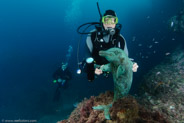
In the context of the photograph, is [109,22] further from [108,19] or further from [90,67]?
[90,67]

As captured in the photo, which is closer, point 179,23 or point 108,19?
point 108,19

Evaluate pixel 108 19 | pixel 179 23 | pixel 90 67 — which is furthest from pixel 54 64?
pixel 90 67

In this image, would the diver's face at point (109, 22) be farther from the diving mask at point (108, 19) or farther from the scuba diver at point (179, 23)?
Result: the scuba diver at point (179, 23)

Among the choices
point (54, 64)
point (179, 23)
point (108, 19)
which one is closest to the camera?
point (108, 19)

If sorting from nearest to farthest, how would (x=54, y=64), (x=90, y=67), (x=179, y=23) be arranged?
(x=90, y=67), (x=179, y=23), (x=54, y=64)

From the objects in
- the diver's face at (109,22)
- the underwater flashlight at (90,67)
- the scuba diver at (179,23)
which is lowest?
the underwater flashlight at (90,67)

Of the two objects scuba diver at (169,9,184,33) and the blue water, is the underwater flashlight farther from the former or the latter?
scuba diver at (169,9,184,33)

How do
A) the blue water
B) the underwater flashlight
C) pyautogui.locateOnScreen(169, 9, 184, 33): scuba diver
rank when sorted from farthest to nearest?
the blue water, pyautogui.locateOnScreen(169, 9, 184, 33): scuba diver, the underwater flashlight

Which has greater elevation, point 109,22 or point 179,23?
point 179,23

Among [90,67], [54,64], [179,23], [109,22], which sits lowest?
[90,67]

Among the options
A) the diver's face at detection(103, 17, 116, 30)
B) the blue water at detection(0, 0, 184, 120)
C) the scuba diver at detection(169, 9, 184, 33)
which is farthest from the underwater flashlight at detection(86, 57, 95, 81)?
the scuba diver at detection(169, 9, 184, 33)

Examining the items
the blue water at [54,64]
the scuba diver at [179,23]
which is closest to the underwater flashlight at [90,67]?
the blue water at [54,64]

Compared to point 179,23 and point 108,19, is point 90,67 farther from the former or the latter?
point 179,23

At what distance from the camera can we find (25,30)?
101750 mm
